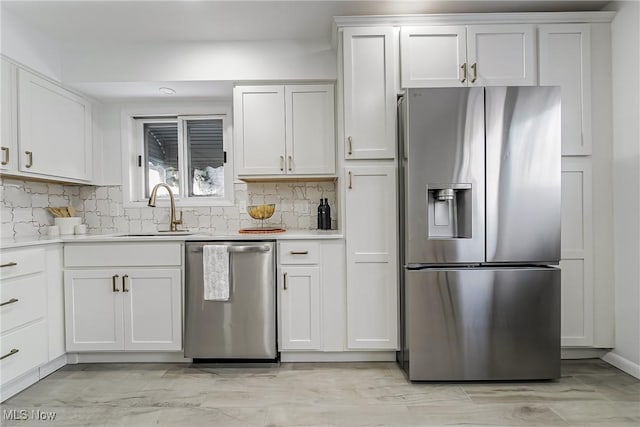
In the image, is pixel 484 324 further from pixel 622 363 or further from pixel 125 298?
pixel 125 298

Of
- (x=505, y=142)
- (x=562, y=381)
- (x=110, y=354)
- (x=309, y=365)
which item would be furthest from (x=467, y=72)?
(x=110, y=354)

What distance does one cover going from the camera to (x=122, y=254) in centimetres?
238

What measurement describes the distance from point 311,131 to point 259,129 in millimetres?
411

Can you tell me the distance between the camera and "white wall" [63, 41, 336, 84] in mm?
2650

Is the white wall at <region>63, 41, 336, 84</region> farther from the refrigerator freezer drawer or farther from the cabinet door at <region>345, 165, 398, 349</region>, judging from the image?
the refrigerator freezer drawer

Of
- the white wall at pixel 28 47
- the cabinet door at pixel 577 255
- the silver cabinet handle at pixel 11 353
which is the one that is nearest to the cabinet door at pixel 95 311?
the silver cabinet handle at pixel 11 353

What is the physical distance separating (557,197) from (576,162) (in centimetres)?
51

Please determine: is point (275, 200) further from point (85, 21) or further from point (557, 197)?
point (557, 197)

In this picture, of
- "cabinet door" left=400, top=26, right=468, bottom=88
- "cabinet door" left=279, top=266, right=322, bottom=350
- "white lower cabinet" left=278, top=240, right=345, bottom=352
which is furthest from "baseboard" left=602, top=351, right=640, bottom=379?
"cabinet door" left=400, top=26, right=468, bottom=88

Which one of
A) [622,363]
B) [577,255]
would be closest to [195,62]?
[577,255]

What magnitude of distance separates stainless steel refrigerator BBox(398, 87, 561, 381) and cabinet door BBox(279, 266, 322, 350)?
0.65m

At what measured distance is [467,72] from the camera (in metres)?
2.31

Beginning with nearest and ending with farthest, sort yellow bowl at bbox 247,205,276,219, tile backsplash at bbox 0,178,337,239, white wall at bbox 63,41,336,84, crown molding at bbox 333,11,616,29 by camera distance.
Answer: crown molding at bbox 333,11,616,29
white wall at bbox 63,41,336,84
yellow bowl at bbox 247,205,276,219
tile backsplash at bbox 0,178,337,239

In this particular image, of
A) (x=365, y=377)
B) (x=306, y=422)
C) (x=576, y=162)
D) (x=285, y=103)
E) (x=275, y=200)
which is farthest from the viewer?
(x=275, y=200)
